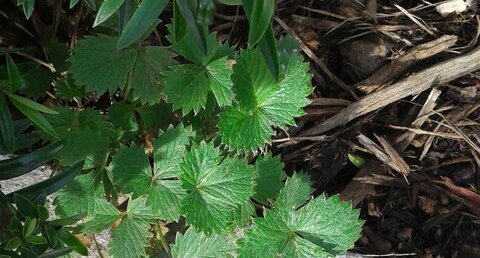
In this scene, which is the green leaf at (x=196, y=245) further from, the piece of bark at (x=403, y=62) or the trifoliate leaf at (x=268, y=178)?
the piece of bark at (x=403, y=62)

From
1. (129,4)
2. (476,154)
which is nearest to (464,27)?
(476,154)

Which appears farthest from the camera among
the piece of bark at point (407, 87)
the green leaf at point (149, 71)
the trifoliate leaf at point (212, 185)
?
the piece of bark at point (407, 87)


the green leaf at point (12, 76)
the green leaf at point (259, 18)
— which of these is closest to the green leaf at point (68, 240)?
the green leaf at point (12, 76)

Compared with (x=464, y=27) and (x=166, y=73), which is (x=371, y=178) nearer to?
(x=464, y=27)

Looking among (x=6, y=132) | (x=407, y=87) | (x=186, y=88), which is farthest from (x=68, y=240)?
(x=407, y=87)

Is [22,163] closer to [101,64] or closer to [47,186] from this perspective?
[47,186]

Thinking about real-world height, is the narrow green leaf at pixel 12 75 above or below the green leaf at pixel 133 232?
above

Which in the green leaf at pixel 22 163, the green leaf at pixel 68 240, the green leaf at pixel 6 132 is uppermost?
the green leaf at pixel 6 132
